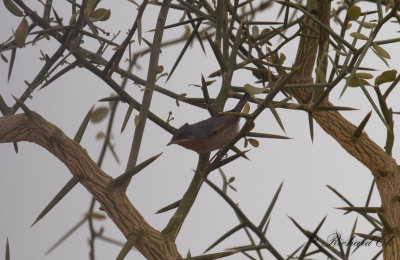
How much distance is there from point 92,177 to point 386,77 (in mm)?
980

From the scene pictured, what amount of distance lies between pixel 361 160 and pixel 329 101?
32 cm

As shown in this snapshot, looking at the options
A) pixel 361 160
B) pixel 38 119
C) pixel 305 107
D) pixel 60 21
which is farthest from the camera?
pixel 361 160

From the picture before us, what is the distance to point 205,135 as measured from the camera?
8.21ft

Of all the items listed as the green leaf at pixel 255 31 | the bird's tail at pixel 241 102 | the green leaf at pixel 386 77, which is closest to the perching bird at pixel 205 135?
the bird's tail at pixel 241 102

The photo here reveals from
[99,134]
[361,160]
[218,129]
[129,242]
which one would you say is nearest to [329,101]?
[361,160]

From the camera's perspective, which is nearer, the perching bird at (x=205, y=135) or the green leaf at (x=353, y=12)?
the green leaf at (x=353, y=12)

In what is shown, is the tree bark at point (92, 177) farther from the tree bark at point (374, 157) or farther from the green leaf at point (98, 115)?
the tree bark at point (374, 157)

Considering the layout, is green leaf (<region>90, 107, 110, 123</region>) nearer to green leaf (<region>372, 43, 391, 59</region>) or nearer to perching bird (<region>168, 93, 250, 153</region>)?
perching bird (<region>168, 93, 250, 153</region>)

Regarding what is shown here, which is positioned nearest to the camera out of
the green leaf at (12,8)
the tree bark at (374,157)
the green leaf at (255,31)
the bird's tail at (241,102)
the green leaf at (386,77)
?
the green leaf at (386,77)

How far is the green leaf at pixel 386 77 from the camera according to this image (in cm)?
171

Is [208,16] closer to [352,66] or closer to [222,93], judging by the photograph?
[222,93]

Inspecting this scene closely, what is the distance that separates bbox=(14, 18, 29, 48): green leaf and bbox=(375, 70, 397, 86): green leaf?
112cm

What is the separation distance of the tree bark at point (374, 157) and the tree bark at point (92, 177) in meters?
0.81

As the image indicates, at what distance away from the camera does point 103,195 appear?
70.7 inches
